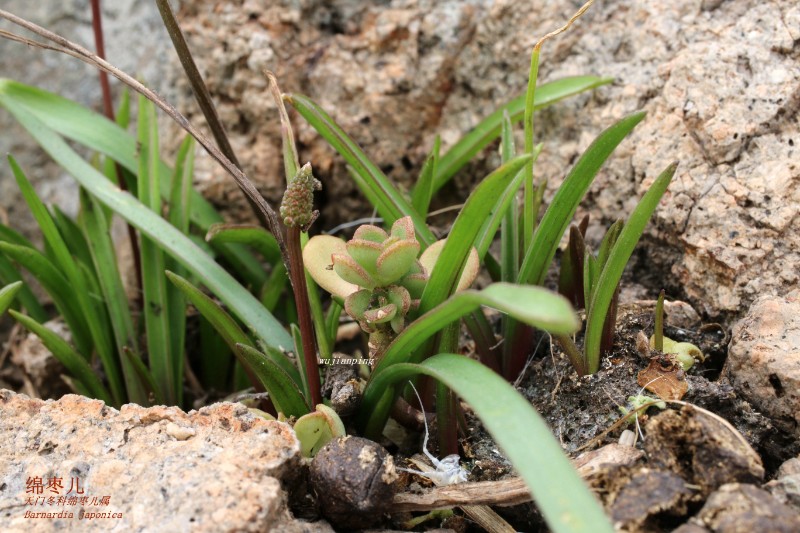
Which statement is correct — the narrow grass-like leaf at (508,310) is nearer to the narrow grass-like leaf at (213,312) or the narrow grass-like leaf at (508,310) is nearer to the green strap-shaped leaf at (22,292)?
the narrow grass-like leaf at (213,312)

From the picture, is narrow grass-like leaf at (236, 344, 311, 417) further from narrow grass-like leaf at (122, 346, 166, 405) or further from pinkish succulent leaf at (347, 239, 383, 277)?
narrow grass-like leaf at (122, 346, 166, 405)

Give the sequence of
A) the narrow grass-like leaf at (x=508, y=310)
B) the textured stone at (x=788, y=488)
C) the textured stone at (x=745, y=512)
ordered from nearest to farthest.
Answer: the narrow grass-like leaf at (x=508, y=310)
the textured stone at (x=745, y=512)
the textured stone at (x=788, y=488)

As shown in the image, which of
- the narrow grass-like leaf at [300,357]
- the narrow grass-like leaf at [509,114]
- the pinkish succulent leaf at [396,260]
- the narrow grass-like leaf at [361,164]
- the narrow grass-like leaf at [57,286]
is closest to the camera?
the pinkish succulent leaf at [396,260]

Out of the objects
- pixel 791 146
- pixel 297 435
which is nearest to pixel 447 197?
pixel 791 146

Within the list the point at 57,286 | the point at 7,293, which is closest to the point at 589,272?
the point at 7,293

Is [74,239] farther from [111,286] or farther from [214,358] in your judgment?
[214,358]

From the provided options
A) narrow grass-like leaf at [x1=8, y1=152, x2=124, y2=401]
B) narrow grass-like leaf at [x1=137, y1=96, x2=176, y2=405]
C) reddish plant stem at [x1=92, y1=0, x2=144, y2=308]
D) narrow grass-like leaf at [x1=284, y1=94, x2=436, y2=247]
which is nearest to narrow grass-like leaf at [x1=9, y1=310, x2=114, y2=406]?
narrow grass-like leaf at [x1=8, y1=152, x2=124, y2=401]

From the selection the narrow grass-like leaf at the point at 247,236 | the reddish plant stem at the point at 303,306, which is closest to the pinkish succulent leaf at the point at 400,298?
the reddish plant stem at the point at 303,306
